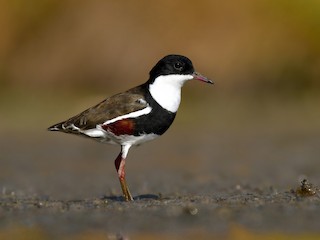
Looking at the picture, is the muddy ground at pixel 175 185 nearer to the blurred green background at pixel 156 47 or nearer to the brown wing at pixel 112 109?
the brown wing at pixel 112 109

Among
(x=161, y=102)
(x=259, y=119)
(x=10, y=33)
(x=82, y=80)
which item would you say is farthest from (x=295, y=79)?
(x=161, y=102)

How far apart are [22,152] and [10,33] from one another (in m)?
6.71

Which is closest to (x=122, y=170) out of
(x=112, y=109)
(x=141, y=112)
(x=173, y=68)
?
(x=112, y=109)

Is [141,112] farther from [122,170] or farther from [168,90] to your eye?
[122,170]

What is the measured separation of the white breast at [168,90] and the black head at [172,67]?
5 cm

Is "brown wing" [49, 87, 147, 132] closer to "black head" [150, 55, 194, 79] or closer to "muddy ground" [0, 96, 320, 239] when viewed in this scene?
"black head" [150, 55, 194, 79]

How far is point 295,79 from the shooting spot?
2264 centimetres

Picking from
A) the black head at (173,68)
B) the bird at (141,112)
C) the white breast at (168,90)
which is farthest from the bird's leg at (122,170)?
the black head at (173,68)

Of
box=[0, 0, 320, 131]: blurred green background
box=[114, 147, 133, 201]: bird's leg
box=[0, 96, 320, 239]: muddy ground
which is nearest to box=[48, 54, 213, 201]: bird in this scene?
box=[114, 147, 133, 201]: bird's leg

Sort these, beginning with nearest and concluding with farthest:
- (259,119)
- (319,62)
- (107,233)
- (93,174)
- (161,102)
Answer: (107,233)
(161,102)
(93,174)
(259,119)
(319,62)

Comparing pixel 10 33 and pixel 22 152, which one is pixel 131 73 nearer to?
pixel 10 33

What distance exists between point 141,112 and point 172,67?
0.68 metres

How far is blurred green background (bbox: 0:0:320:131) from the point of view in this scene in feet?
73.4

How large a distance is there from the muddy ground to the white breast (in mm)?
1043
